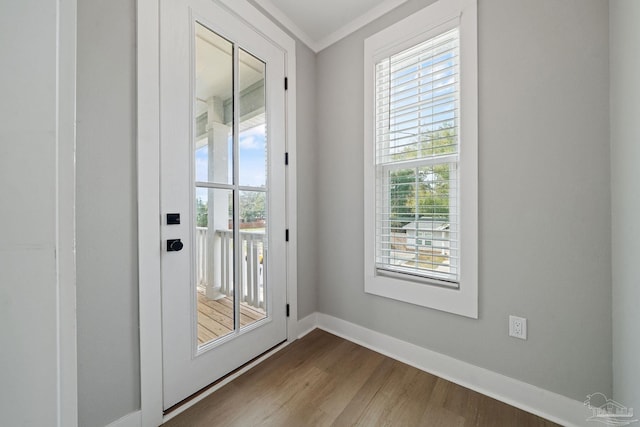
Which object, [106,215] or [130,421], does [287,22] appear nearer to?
[106,215]

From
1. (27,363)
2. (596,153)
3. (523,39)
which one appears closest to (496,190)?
(596,153)

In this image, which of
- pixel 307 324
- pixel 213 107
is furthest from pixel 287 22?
pixel 307 324

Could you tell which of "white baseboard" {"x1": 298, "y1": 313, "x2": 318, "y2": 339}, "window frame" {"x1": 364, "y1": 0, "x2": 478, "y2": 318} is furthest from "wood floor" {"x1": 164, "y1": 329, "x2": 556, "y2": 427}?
"window frame" {"x1": 364, "y1": 0, "x2": 478, "y2": 318}

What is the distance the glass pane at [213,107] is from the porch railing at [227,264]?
1.23ft

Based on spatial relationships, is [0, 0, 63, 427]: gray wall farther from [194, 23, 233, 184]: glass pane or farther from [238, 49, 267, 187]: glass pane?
[238, 49, 267, 187]: glass pane

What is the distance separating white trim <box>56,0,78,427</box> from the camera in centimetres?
53

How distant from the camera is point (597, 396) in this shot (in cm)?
117

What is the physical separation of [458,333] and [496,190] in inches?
35.9

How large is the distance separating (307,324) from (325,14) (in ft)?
8.43

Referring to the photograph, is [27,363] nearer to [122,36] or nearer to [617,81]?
[122,36]

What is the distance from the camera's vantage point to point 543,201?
51.0 inches

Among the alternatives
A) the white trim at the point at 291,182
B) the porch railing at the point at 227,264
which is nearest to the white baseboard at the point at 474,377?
the white trim at the point at 291,182

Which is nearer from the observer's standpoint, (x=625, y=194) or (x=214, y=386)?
(x=625, y=194)
